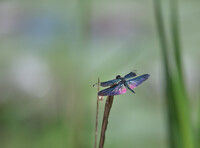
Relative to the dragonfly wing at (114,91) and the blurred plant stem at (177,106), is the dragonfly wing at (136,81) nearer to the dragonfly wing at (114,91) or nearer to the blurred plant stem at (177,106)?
the dragonfly wing at (114,91)

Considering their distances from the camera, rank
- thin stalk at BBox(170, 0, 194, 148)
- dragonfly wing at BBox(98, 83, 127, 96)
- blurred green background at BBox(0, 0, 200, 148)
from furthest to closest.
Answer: blurred green background at BBox(0, 0, 200, 148), thin stalk at BBox(170, 0, 194, 148), dragonfly wing at BBox(98, 83, 127, 96)

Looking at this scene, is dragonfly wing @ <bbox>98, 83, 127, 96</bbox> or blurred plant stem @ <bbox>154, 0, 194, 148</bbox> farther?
blurred plant stem @ <bbox>154, 0, 194, 148</bbox>

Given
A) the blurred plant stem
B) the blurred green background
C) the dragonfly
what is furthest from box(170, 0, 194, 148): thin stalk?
the blurred green background

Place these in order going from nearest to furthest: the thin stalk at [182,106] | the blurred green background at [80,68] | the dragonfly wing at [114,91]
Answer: the dragonfly wing at [114,91], the thin stalk at [182,106], the blurred green background at [80,68]

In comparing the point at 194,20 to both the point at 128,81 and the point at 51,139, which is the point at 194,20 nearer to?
the point at 51,139

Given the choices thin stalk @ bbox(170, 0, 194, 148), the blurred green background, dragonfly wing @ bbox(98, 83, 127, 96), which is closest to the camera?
dragonfly wing @ bbox(98, 83, 127, 96)

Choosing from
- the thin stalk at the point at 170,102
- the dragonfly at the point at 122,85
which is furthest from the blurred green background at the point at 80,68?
the dragonfly at the point at 122,85

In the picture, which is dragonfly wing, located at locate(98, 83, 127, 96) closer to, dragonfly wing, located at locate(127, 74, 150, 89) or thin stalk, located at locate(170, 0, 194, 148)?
dragonfly wing, located at locate(127, 74, 150, 89)

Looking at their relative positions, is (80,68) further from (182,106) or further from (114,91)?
(114,91)
